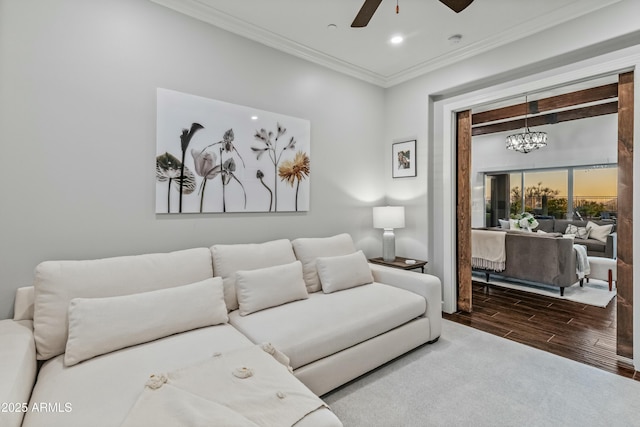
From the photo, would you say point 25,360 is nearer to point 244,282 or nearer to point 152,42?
point 244,282

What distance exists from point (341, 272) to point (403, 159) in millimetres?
1774

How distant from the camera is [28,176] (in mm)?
1938

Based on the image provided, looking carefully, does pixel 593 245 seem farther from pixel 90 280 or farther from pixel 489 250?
pixel 90 280

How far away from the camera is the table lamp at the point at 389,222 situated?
3609 mm

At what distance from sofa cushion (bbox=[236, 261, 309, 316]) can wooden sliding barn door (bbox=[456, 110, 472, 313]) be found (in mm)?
2097

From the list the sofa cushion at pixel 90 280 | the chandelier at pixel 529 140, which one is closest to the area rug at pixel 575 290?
the chandelier at pixel 529 140

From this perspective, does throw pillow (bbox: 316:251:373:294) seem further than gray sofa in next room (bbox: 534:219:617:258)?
No

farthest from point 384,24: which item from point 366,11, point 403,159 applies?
point 403,159

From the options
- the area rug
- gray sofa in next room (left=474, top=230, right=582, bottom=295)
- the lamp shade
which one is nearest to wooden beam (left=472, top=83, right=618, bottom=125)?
gray sofa in next room (left=474, top=230, right=582, bottom=295)

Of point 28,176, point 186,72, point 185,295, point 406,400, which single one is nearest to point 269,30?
point 186,72

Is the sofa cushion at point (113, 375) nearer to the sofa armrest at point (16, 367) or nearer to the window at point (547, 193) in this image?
the sofa armrest at point (16, 367)

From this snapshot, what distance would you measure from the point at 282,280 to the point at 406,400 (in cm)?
117

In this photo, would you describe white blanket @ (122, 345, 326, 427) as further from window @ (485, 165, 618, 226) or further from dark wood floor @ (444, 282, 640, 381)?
window @ (485, 165, 618, 226)

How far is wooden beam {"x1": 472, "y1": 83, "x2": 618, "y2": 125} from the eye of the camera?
4262mm
